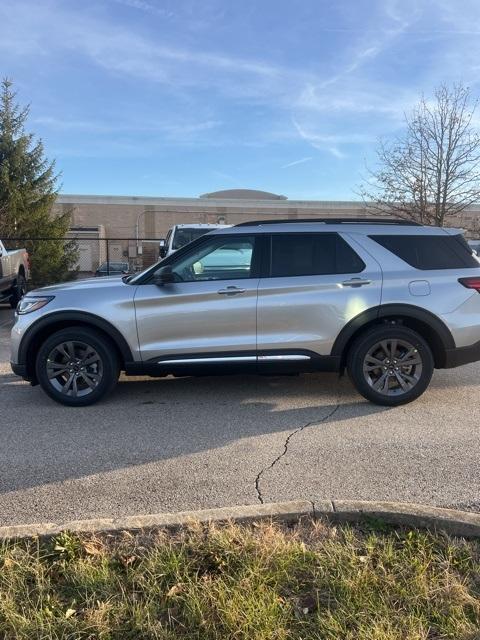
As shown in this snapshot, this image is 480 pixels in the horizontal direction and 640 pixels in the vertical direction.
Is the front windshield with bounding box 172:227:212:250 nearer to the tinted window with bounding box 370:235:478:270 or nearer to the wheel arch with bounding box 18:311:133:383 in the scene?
the wheel arch with bounding box 18:311:133:383

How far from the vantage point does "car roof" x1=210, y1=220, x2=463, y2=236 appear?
219 inches

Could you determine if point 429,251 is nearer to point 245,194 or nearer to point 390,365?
point 390,365

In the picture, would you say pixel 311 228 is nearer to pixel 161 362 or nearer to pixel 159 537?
pixel 161 362

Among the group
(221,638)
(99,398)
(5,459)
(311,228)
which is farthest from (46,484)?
(311,228)

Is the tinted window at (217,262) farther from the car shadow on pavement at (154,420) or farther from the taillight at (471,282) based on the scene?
the taillight at (471,282)

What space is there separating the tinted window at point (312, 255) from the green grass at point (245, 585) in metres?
2.98

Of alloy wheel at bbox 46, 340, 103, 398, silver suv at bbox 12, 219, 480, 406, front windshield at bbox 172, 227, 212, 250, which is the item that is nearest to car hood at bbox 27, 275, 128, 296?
silver suv at bbox 12, 219, 480, 406

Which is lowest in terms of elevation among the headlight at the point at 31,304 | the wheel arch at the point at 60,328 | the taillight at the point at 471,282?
the wheel arch at the point at 60,328

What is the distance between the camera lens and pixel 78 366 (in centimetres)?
545

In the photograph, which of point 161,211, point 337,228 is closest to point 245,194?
point 161,211

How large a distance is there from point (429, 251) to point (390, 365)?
1.23m

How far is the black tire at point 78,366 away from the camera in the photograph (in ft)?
17.6

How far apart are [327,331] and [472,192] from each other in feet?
50.5

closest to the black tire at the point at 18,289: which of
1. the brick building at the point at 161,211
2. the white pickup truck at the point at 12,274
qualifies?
the white pickup truck at the point at 12,274
